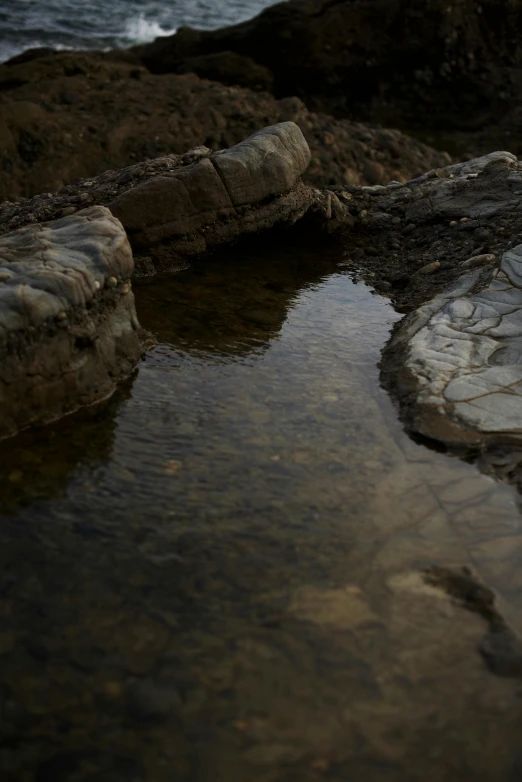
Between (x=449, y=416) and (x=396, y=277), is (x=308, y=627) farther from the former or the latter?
(x=396, y=277)

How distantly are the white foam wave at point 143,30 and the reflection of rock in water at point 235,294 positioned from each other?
1385 cm

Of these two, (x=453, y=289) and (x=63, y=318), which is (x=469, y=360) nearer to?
(x=453, y=289)

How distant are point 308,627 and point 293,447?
3.88ft

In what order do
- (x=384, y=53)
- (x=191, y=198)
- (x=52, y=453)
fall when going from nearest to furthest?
(x=52, y=453)
(x=191, y=198)
(x=384, y=53)

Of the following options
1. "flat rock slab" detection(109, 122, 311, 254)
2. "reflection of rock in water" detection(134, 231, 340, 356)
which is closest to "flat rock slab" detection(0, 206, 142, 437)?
"reflection of rock in water" detection(134, 231, 340, 356)

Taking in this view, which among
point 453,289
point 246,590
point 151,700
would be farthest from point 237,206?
point 151,700

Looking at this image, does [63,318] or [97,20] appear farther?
[97,20]

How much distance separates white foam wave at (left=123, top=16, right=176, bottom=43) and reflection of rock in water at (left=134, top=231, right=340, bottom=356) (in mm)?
13850

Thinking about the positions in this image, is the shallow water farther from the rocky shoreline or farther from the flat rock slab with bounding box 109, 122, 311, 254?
the flat rock slab with bounding box 109, 122, 311, 254

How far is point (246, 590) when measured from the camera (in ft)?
10.3

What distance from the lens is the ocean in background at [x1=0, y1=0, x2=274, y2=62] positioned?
58.7 ft

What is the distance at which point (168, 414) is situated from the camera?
4.29 meters

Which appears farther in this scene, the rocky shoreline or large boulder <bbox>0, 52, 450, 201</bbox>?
large boulder <bbox>0, 52, 450, 201</bbox>

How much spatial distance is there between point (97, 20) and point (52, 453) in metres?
18.8
